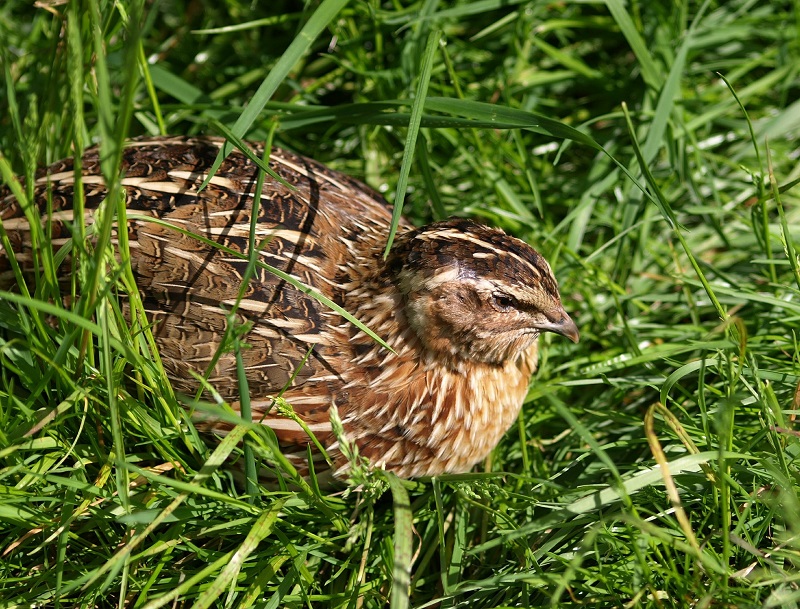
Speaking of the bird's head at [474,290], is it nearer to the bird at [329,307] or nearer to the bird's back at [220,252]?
the bird at [329,307]

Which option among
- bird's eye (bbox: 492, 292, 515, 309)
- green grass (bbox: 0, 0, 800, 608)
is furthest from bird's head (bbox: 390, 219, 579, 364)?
green grass (bbox: 0, 0, 800, 608)

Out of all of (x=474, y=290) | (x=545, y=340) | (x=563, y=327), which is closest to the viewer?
(x=474, y=290)

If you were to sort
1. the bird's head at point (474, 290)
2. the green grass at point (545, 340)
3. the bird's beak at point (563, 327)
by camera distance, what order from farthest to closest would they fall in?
the bird's beak at point (563, 327)
the bird's head at point (474, 290)
the green grass at point (545, 340)

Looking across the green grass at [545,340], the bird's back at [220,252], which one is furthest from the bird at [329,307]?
the green grass at [545,340]

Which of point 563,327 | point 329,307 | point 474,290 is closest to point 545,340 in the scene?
point 563,327

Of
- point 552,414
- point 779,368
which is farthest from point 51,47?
point 779,368

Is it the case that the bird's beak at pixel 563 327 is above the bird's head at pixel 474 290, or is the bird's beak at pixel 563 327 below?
below

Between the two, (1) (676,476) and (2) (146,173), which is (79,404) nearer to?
(2) (146,173)

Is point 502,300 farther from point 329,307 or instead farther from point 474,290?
point 329,307
